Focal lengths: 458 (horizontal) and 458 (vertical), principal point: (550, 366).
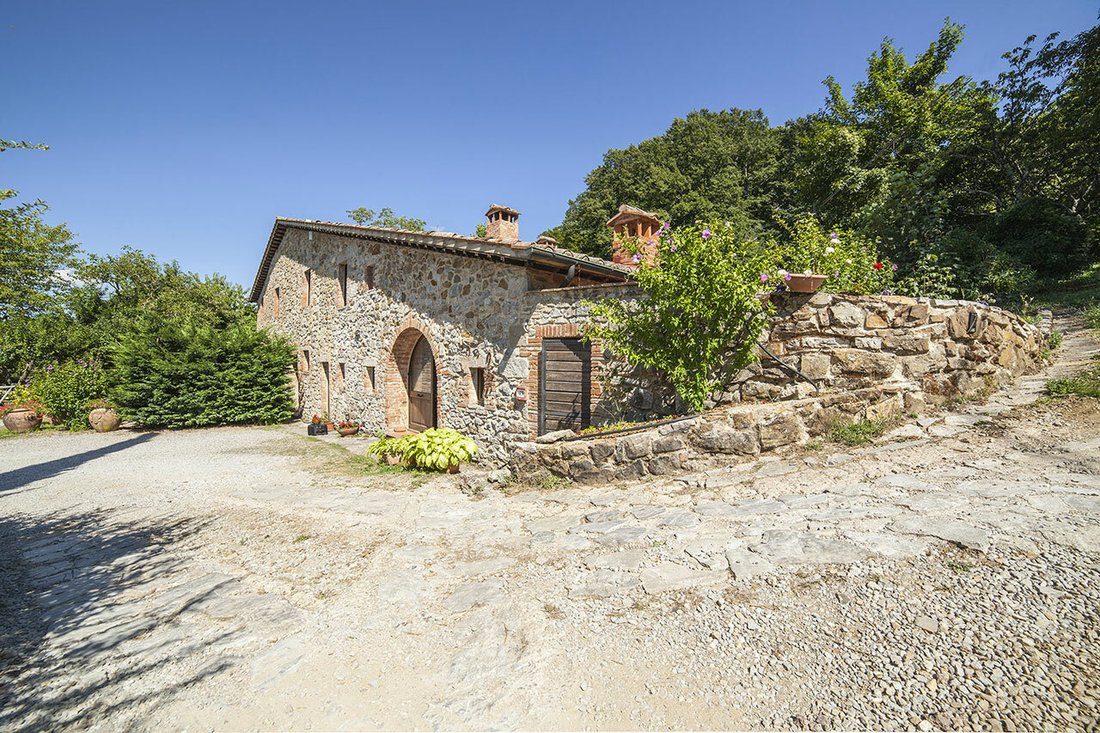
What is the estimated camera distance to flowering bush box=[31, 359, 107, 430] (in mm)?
13586

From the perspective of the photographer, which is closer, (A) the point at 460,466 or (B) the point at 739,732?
(B) the point at 739,732

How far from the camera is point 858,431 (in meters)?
5.20

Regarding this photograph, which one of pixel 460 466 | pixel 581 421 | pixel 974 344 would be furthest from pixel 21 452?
pixel 974 344

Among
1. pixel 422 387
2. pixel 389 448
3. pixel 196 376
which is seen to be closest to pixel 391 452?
pixel 389 448

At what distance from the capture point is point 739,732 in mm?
1968

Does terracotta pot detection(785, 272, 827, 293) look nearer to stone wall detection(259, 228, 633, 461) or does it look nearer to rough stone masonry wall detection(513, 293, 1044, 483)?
rough stone masonry wall detection(513, 293, 1044, 483)

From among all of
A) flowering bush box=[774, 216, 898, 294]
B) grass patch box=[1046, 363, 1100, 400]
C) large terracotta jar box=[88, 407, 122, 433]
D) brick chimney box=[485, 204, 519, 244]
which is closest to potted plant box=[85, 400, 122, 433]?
large terracotta jar box=[88, 407, 122, 433]

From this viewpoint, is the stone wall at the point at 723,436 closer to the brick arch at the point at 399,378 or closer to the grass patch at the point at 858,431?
the grass patch at the point at 858,431

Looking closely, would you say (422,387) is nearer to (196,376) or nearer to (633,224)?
(633,224)

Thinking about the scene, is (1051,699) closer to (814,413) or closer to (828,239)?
(814,413)

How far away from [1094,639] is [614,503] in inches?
128

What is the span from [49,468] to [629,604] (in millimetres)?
11625

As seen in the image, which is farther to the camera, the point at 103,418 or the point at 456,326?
the point at 103,418

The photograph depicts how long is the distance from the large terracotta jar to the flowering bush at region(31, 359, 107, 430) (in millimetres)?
594
